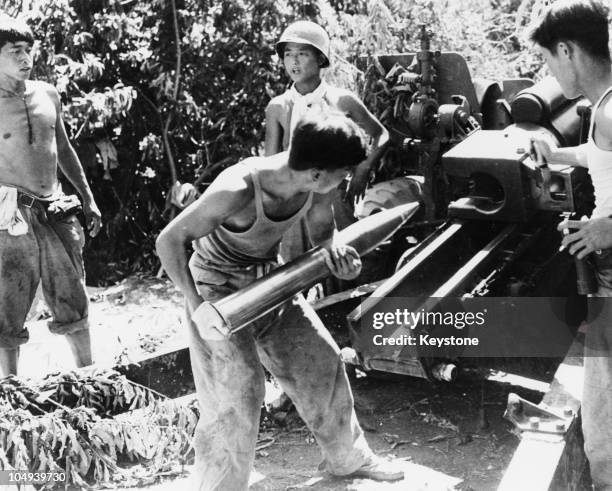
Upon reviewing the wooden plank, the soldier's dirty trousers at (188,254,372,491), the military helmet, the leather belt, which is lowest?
the wooden plank

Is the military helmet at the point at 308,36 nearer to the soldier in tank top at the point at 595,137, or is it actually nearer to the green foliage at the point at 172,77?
the green foliage at the point at 172,77

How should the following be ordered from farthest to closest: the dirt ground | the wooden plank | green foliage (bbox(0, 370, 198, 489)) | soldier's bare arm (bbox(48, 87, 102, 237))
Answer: soldier's bare arm (bbox(48, 87, 102, 237)), the dirt ground, green foliage (bbox(0, 370, 198, 489)), the wooden plank

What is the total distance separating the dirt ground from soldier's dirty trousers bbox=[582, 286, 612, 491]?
592 mm

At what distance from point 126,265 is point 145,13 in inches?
90.5

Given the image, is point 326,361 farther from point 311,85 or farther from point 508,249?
point 311,85

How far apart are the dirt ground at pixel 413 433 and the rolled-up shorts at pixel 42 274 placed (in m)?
0.34

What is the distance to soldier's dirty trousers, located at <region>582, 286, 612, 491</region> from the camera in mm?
3455

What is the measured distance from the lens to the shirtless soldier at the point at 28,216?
4785 mm

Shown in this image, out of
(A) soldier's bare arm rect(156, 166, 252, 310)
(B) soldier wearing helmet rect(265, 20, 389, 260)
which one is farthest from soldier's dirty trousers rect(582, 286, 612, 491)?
(B) soldier wearing helmet rect(265, 20, 389, 260)

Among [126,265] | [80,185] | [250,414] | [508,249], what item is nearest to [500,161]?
[508,249]

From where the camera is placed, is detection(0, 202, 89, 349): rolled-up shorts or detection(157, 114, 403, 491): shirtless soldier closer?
detection(157, 114, 403, 491): shirtless soldier

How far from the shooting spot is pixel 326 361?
375cm

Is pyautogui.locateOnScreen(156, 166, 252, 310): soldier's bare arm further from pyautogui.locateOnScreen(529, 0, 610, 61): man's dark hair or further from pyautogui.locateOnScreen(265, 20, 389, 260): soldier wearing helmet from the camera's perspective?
pyautogui.locateOnScreen(265, 20, 389, 260): soldier wearing helmet

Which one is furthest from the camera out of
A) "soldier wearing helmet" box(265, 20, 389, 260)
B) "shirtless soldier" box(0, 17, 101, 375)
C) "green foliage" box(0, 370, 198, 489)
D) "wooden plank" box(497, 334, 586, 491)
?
"soldier wearing helmet" box(265, 20, 389, 260)
